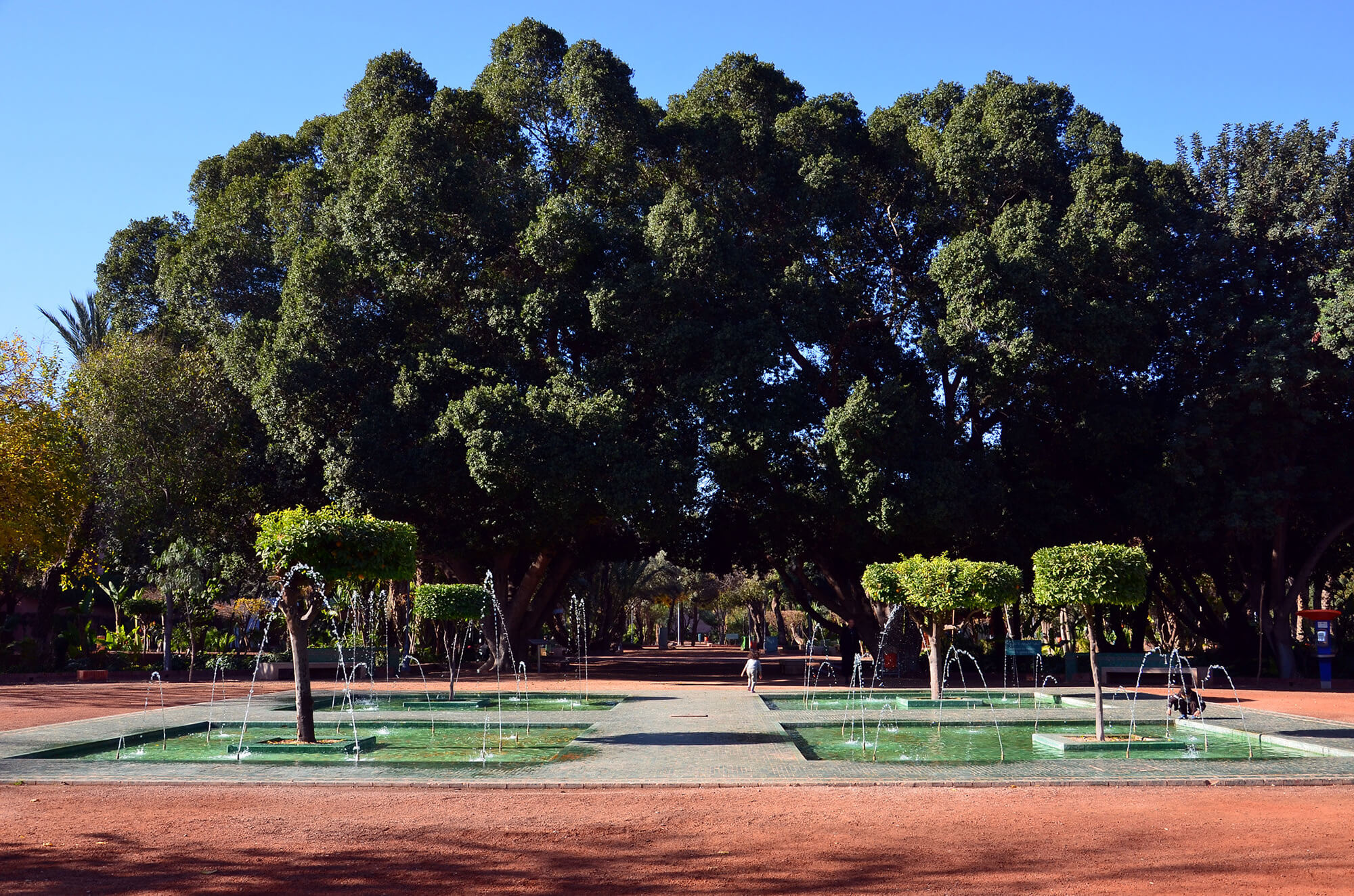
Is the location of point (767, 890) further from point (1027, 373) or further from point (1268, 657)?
point (1268, 657)

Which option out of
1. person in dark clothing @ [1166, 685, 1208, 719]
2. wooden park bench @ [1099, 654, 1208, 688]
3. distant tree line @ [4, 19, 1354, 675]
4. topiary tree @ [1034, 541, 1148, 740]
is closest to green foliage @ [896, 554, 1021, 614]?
person in dark clothing @ [1166, 685, 1208, 719]

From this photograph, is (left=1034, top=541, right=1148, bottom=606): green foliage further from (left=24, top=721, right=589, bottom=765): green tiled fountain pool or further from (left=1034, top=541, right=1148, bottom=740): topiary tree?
(left=24, top=721, right=589, bottom=765): green tiled fountain pool

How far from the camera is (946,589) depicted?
1833 cm

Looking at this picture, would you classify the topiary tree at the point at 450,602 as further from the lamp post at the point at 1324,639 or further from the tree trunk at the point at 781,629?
the tree trunk at the point at 781,629

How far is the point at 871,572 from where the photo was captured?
21.0 metres

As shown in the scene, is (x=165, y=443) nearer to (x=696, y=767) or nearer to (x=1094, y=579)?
(x=696, y=767)

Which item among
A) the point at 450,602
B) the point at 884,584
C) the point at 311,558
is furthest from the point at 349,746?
the point at 884,584

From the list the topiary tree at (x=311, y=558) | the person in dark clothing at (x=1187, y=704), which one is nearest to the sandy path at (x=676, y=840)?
the topiary tree at (x=311, y=558)

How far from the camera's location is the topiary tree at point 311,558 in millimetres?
12836

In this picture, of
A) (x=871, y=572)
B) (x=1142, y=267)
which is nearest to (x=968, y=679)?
(x=871, y=572)

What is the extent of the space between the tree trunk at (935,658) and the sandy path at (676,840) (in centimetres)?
937

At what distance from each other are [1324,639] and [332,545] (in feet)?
79.1

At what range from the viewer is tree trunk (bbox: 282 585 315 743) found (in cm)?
1302

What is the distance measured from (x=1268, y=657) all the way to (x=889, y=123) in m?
19.0
